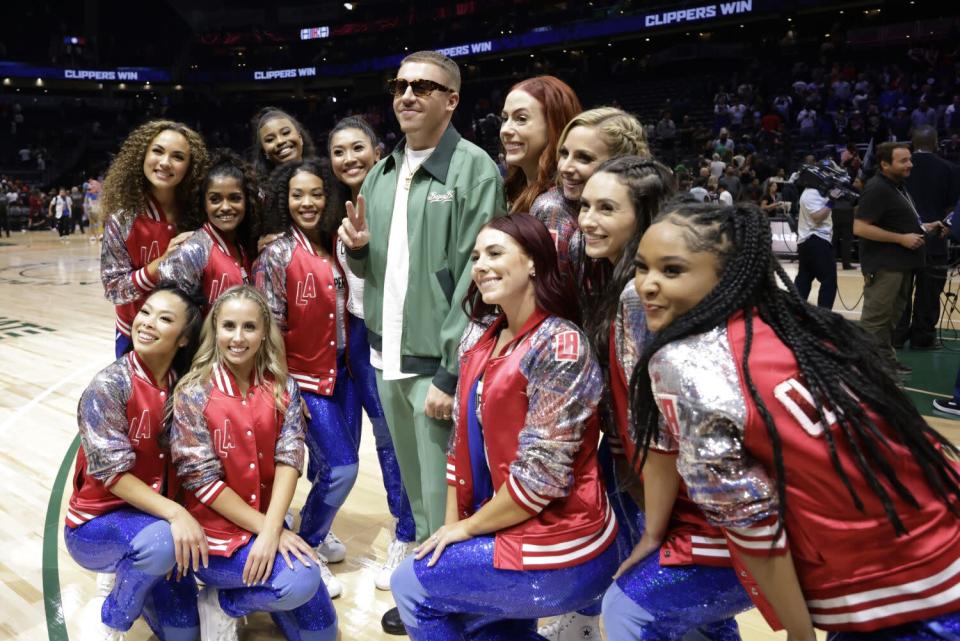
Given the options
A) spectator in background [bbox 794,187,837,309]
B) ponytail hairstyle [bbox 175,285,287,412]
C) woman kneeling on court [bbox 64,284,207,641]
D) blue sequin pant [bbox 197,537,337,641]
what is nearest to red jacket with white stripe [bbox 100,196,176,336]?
woman kneeling on court [bbox 64,284,207,641]

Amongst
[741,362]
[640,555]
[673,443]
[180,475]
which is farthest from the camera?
[180,475]

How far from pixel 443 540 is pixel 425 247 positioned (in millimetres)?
905

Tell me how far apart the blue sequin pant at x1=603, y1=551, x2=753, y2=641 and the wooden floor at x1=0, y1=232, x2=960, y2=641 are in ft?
3.35

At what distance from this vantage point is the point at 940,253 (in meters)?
6.11

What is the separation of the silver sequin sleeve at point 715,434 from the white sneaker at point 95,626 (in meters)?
1.90

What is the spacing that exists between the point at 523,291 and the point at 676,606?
0.79m

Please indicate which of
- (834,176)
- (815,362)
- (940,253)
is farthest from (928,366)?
(815,362)

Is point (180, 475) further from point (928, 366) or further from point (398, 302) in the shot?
point (928, 366)

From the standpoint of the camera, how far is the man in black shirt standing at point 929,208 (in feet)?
19.2

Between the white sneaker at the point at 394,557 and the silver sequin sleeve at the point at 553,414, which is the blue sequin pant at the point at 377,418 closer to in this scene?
the white sneaker at the point at 394,557

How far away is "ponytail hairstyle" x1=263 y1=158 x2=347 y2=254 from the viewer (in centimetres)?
299

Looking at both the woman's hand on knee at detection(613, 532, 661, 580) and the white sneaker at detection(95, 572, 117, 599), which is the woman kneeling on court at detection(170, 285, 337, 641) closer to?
the white sneaker at detection(95, 572, 117, 599)

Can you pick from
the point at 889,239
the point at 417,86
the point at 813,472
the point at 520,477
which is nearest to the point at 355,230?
the point at 417,86

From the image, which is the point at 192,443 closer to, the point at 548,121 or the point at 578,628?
the point at 578,628
